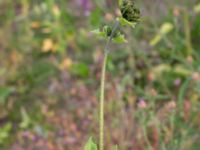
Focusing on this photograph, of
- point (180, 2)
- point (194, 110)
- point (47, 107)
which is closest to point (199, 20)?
point (180, 2)

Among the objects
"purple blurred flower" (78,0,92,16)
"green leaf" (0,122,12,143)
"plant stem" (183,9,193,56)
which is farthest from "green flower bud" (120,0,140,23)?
"purple blurred flower" (78,0,92,16)

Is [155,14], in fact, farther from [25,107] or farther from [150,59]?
[25,107]

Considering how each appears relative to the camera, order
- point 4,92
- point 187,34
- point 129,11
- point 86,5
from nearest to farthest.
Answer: point 129,11 < point 187,34 < point 4,92 < point 86,5

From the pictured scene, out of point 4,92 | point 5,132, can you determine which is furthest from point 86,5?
point 5,132

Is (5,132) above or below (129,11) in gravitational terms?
above

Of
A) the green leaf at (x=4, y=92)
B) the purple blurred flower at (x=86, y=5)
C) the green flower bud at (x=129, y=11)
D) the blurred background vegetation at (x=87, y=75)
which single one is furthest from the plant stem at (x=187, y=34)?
the green flower bud at (x=129, y=11)

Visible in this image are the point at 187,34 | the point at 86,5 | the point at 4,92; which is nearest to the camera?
the point at 187,34

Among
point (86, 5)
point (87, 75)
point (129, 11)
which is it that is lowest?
point (129, 11)

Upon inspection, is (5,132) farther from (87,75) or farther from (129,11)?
(129,11)

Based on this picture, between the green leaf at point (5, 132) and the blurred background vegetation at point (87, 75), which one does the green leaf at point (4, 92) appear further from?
the green leaf at point (5, 132)
